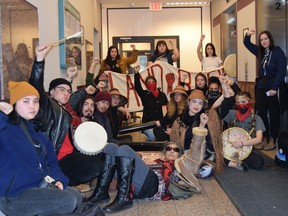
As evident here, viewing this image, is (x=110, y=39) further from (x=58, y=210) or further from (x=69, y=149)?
(x=58, y=210)

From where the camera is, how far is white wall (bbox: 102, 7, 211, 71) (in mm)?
10344

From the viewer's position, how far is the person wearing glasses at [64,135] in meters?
2.77

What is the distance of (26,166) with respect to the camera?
2.07 meters

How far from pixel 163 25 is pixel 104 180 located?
8.05 metres

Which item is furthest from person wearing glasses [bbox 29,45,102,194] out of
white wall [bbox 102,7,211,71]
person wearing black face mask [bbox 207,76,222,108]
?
white wall [bbox 102,7,211,71]

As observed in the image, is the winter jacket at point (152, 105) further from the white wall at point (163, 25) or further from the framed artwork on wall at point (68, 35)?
the white wall at point (163, 25)

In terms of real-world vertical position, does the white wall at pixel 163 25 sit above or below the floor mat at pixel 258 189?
above

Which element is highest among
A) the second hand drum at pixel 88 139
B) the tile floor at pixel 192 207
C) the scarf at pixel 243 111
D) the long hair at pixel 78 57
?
the long hair at pixel 78 57

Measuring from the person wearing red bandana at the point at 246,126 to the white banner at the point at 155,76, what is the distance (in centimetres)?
226

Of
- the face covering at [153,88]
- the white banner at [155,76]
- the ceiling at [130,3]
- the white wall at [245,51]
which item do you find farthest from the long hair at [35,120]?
the ceiling at [130,3]

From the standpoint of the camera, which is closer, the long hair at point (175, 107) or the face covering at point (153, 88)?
the long hair at point (175, 107)

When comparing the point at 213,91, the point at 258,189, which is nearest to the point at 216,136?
the point at 258,189

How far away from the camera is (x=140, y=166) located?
297 centimetres

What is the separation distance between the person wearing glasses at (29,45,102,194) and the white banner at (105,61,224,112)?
3.02 meters
